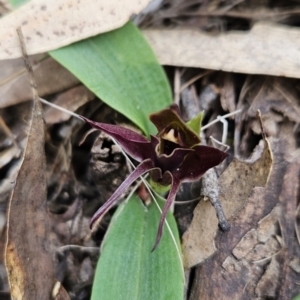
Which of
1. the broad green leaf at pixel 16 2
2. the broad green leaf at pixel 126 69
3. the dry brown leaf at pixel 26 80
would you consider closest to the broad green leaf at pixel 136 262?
the broad green leaf at pixel 126 69

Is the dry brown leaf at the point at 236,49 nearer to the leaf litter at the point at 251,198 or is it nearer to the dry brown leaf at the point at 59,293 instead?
the leaf litter at the point at 251,198

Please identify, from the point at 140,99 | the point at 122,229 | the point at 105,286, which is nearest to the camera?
the point at 105,286

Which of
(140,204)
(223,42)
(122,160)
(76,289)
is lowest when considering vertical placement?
(76,289)

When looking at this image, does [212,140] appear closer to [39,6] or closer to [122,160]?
[122,160]

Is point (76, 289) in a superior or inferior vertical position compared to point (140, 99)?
inferior

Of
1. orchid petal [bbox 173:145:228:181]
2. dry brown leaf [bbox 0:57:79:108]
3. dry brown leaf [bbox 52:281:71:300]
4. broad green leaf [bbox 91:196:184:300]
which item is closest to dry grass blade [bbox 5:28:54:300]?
dry brown leaf [bbox 52:281:71:300]

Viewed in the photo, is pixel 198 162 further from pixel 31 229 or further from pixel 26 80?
pixel 26 80

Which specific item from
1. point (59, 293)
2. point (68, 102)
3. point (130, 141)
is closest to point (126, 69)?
point (68, 102)

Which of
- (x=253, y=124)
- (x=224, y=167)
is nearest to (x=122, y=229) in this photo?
(x=224, y=167)
